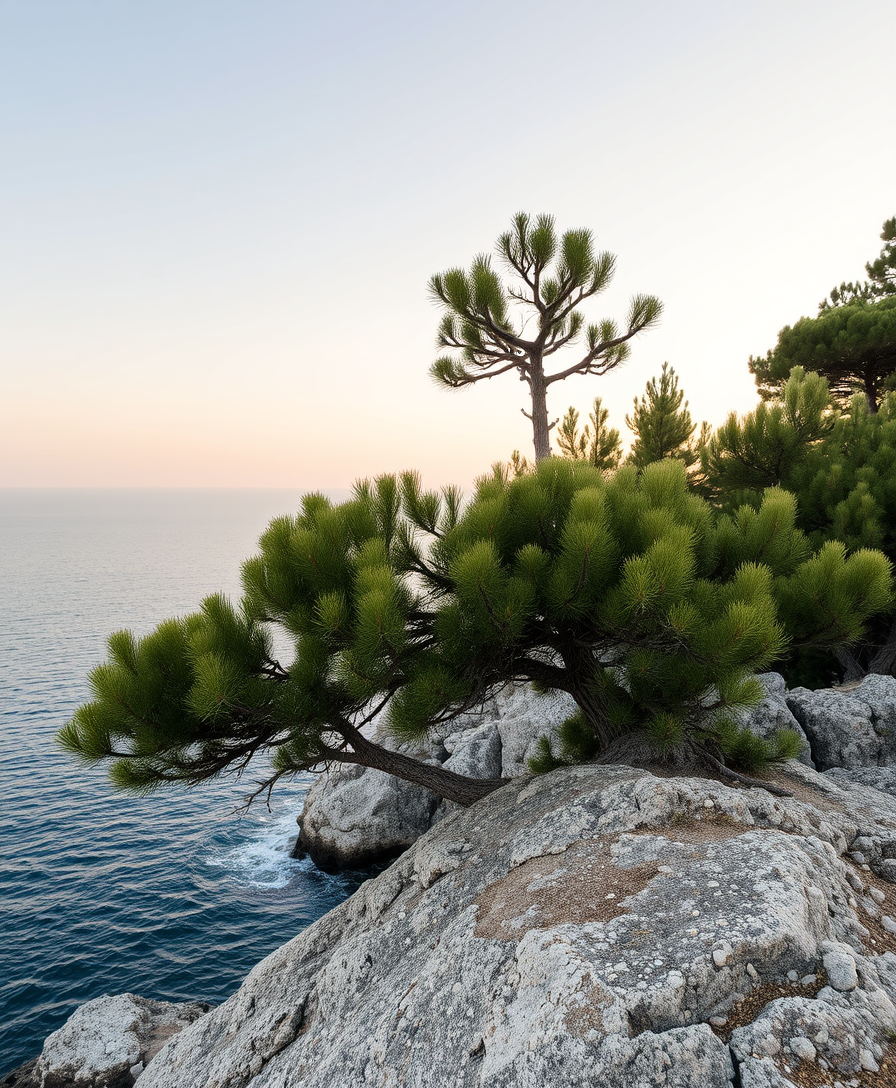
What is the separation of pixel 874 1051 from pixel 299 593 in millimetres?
5325

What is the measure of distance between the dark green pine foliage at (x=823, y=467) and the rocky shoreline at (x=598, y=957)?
6.45 m

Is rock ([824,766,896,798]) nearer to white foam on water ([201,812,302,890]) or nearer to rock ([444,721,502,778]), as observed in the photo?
rock ([444,721,502,778])

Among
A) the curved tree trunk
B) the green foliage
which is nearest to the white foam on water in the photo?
the curved tree trunk

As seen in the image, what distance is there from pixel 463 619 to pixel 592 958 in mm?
3036

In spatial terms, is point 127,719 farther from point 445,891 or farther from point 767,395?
point 767,395

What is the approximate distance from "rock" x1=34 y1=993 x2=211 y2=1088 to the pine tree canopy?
4.82 meters

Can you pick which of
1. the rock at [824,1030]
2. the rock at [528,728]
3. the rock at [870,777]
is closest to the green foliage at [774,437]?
the rock at [528,728]

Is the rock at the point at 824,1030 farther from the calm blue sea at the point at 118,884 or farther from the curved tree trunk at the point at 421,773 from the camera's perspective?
the calm blue sea at the point at 118,884

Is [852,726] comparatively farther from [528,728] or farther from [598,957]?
[598,957]

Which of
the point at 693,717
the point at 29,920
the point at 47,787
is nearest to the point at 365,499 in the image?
the point at 693,717

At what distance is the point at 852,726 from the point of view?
32.0 ft

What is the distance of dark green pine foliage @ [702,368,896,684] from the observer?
12.6 m

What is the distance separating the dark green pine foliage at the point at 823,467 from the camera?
41.4ft

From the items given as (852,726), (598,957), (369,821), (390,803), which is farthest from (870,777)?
(369,821)
